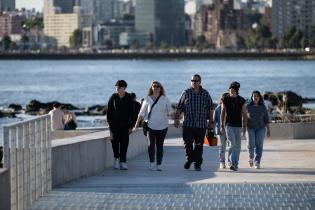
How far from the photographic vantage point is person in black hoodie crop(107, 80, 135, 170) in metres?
16.2

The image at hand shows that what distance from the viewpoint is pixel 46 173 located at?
1300 centimetres

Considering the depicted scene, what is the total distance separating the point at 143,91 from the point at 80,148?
7866 cm

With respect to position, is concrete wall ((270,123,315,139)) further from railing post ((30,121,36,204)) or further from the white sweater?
railing post ((30,121,36,204))

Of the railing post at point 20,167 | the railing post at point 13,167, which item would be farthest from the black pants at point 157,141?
the railing post at point 13,167

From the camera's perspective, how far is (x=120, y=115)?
16.3 meters

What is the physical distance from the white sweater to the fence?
3394 millimetres

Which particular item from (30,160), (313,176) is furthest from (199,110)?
(30,160)

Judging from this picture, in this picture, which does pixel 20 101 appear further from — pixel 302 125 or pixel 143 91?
pixel 302 125

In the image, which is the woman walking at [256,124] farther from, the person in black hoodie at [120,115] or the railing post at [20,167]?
the railing post at [20,167]

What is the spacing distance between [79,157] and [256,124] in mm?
3140

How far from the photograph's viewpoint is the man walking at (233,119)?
54.5 ft

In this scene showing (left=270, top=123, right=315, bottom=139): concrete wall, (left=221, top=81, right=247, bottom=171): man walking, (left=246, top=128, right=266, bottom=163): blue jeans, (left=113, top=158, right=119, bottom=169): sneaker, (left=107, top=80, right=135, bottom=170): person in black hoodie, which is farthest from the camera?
(left=270, top=123, right=315, bottom=139): concrete wall

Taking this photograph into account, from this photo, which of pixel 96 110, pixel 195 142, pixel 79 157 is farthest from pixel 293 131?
pixel 96 110

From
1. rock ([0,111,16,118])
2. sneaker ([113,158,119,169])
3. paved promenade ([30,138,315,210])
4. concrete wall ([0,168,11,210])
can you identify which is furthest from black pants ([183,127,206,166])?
rock ([0,111,16,118])
